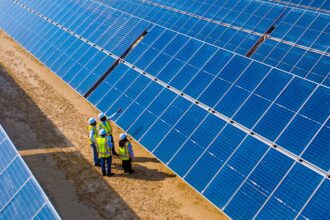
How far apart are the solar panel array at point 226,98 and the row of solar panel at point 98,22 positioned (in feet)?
0.30

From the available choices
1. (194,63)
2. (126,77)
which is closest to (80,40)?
(126,77)

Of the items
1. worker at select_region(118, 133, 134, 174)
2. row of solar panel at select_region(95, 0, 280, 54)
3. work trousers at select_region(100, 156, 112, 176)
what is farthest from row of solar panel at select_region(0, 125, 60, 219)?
row of solar panel at select_region(95, 0, 280, 54)

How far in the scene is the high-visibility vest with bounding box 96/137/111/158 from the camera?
14.1 meters

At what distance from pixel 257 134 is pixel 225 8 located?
1771 cm

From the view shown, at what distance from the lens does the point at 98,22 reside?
2219 cm

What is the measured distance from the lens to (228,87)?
1341 cm

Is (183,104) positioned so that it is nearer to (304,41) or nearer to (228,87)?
(228,87)

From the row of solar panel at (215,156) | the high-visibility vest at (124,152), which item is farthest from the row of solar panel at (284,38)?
the high-visibility vest at (124,152)

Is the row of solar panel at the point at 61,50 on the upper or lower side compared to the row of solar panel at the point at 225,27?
upper

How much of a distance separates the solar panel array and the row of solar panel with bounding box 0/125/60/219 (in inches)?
194

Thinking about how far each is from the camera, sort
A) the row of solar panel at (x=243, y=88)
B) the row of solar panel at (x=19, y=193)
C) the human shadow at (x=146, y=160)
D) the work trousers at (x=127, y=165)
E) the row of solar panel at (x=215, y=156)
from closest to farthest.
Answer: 1. the row of solar panel at (x=19, y=193)
2. the row of solar panel at (x=215, y=156)
3. the row of solar panel at (x=243, y=88)
4. the work trousers at (x=127, y=165)
5. the human shadow at (x=146, y=160)

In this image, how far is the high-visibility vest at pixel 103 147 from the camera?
1411 cm

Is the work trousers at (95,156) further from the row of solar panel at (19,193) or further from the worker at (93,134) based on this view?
the row of solar panel at (19,193)

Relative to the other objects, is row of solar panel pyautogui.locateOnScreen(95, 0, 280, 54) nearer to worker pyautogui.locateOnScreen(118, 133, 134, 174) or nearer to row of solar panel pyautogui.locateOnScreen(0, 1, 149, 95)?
row of solar panel pyautogui.locateOnScreen(0, 1, 149, 95)
